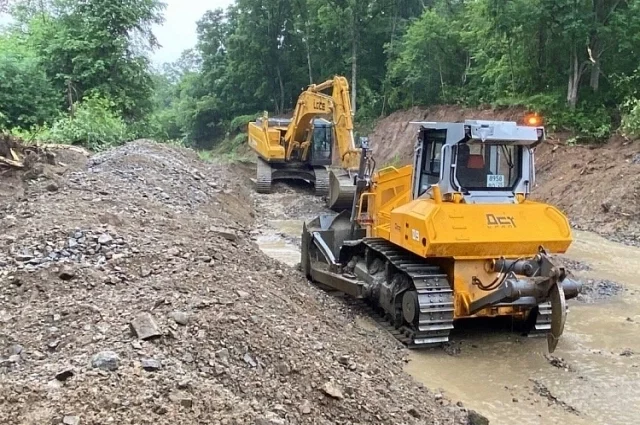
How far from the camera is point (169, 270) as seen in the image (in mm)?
6613

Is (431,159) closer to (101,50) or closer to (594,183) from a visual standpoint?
(594,183)

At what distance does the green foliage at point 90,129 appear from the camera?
63.7 ft

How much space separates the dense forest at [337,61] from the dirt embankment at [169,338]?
41.6 feet

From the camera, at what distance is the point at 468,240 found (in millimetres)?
6566

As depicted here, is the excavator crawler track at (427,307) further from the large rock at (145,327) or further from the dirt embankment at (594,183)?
the dirt embankment at (594,183)

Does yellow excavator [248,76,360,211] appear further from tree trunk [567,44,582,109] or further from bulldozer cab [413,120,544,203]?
bulldozer cab [413,120,544,203]

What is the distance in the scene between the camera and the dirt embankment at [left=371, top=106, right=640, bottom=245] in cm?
1452

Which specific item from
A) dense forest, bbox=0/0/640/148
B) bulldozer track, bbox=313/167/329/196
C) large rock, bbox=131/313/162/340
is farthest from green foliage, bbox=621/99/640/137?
large rock, bbox=131/313/162/340

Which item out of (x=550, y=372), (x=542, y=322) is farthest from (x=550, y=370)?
(x=542, y=322)

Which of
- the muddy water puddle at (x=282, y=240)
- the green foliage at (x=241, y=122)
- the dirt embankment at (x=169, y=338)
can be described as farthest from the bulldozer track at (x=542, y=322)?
the green foliage at (x=241, y=122)

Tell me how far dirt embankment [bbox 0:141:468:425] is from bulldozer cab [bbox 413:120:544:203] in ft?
6.05

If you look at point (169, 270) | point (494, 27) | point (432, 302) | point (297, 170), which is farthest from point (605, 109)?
point (169, 270)

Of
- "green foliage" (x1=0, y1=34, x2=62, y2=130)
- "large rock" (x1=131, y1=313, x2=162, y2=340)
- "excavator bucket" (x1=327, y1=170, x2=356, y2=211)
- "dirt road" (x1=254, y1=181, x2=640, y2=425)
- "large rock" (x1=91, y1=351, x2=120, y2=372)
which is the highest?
"green foliage" (x1=0, y1=34, x2=62, y2=130)

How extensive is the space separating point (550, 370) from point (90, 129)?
16.9 m
